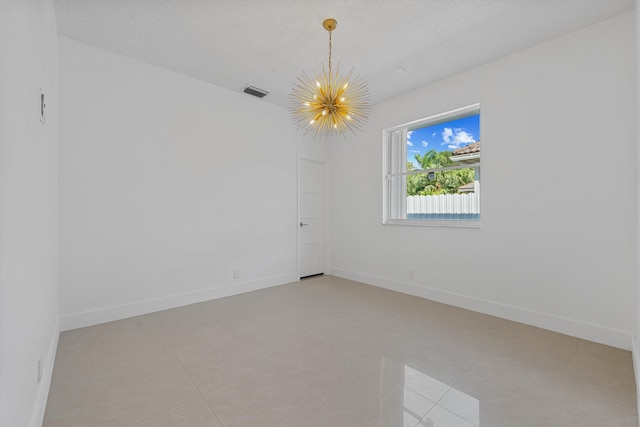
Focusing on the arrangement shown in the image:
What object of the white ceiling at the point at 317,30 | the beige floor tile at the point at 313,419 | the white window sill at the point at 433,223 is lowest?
the beige floor tile at the point at 313,419

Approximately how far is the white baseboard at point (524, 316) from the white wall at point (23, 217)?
12.4ft

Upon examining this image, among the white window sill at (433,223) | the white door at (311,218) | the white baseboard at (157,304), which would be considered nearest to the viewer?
the white baseboard at (157,304)

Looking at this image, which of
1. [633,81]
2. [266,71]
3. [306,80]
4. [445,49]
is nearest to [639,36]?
[633,81]

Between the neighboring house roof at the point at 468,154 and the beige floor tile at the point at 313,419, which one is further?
the neighboring house roof at the point at 468,154

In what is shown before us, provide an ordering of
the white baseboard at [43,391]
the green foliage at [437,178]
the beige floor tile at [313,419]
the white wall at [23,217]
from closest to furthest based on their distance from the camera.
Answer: the white wall at [23,217]
the white baseboard at [43,391]
the beige floor tile at [313,419]
the green foliage at [437,178]

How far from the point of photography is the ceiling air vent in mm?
4078

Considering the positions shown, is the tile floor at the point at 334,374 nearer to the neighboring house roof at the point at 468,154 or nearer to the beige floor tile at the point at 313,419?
the beige floor tile at the point at 313,419

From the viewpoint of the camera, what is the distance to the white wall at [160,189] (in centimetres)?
299

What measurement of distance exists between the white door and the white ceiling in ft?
6.22

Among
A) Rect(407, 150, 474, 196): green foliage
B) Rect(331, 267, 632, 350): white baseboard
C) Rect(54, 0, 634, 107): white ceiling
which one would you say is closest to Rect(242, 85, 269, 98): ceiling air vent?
Rect(54, 0, 634, 107): white ceiling

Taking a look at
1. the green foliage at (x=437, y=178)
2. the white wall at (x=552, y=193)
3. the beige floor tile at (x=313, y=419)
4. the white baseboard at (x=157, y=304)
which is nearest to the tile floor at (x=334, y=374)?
the beige floor tile at (x=313, y=419)

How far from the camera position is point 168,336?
2.77 meters

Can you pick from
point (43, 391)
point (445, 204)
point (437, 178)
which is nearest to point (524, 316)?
point (445, 204)

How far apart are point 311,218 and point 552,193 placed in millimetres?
3399
